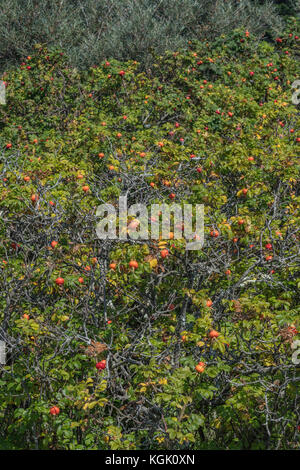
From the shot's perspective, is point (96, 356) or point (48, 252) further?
point (48, 252)

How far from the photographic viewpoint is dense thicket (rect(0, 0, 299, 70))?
12.4 m

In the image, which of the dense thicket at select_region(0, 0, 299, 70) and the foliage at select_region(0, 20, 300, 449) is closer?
the foliage at select_region(0, 20, 300, 449)

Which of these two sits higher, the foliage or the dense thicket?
the dense thicket

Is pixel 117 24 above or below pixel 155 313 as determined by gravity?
above

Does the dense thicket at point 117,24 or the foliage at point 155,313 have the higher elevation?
the dense thicket at point 117,24

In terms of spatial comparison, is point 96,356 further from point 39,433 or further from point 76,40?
point 76,40

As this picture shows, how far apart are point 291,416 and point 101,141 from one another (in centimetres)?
466

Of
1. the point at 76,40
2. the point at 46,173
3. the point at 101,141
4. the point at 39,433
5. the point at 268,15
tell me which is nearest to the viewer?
the point at 39,433

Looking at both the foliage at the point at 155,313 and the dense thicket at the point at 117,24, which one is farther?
the dense thicket at the point at 117,24

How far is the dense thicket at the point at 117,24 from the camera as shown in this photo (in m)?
12.4

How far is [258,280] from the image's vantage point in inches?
157

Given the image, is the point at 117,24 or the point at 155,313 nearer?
the point at 155,313

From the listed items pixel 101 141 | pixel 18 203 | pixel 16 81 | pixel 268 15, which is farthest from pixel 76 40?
pixel 18 203

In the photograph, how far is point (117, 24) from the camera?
13.2 m
